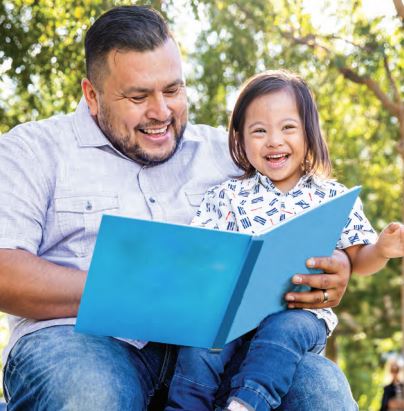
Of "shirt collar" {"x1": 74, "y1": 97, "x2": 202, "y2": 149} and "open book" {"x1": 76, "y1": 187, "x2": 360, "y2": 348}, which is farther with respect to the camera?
"shirt collar" {"x1": 74, "y1": 97, "x2": 202, "y2": 149}

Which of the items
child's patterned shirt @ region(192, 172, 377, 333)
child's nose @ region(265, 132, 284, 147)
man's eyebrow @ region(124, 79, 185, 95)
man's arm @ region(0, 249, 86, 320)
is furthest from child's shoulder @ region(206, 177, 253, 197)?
man's arm @ region(0, 249, 86, 320)

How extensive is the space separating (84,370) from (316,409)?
0.72 m

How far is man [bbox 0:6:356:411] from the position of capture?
8.17ft

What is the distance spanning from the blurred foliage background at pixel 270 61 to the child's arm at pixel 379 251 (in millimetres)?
2453

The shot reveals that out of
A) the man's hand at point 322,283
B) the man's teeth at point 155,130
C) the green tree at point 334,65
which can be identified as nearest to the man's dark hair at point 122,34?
the man's teeth at point 155,130

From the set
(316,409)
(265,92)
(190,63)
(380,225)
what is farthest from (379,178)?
(316,409)

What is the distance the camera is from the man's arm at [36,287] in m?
2.63

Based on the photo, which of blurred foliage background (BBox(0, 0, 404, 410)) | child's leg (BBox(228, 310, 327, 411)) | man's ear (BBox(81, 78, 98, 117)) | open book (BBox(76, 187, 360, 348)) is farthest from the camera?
blurred foliage background (BBox(0, 0, 404, 410))

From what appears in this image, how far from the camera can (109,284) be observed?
88.1 inches

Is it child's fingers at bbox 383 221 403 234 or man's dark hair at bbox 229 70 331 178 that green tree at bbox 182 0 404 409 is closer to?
man's dark hair at bbox 229 70 331 178

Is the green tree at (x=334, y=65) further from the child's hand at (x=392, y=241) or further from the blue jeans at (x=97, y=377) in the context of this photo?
the blue jeans at (x=97, y=377)

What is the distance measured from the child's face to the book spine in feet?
2.51

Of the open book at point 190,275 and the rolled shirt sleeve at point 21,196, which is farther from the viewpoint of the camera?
the rolled shirt sleeve at point 21,196

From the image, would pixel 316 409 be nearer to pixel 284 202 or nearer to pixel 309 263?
pixel 309 263
